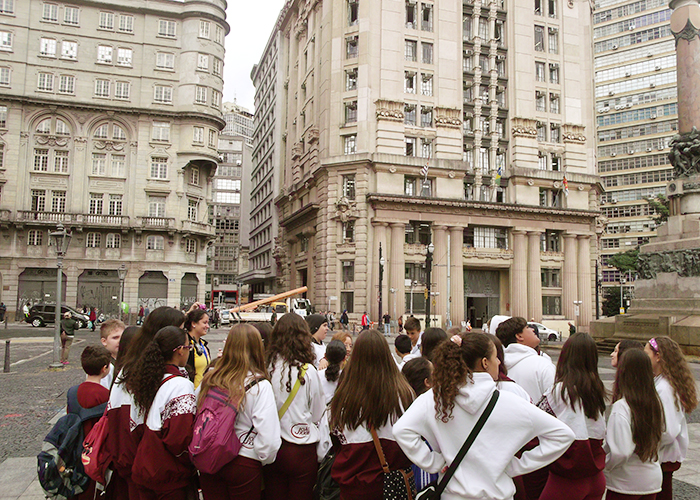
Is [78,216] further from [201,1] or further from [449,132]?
[449,132]

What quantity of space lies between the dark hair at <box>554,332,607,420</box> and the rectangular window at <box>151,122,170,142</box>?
5009 centimetres

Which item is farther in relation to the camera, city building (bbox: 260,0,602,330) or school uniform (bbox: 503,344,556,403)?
city building (bbox: 260,0,602,330)

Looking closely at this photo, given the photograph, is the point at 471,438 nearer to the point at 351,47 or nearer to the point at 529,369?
the point at 529,369

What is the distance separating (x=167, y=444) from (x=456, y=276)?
139 feet

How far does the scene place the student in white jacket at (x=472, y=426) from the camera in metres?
3.26

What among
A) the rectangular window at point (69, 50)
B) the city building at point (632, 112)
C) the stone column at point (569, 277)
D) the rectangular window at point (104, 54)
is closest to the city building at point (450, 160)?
the stone column at point (569, 277)

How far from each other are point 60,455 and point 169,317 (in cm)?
143

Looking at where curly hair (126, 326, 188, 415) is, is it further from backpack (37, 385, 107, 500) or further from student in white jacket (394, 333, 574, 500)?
student in white jacket (394, 333, 574, 500)

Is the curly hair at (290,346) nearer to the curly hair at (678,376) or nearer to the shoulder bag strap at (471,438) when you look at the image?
the shoulder bag strap at (471,438)

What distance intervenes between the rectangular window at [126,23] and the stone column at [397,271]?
3013 cm

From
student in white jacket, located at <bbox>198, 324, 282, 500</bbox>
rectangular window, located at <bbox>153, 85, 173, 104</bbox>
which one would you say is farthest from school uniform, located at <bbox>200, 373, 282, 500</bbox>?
rectangular window, located at <bbox>153, 85, 173, 104</bbox>

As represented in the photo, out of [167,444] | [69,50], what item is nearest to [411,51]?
[69,50]

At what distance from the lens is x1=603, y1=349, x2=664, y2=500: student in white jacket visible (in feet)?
13.5

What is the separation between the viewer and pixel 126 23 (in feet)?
164
